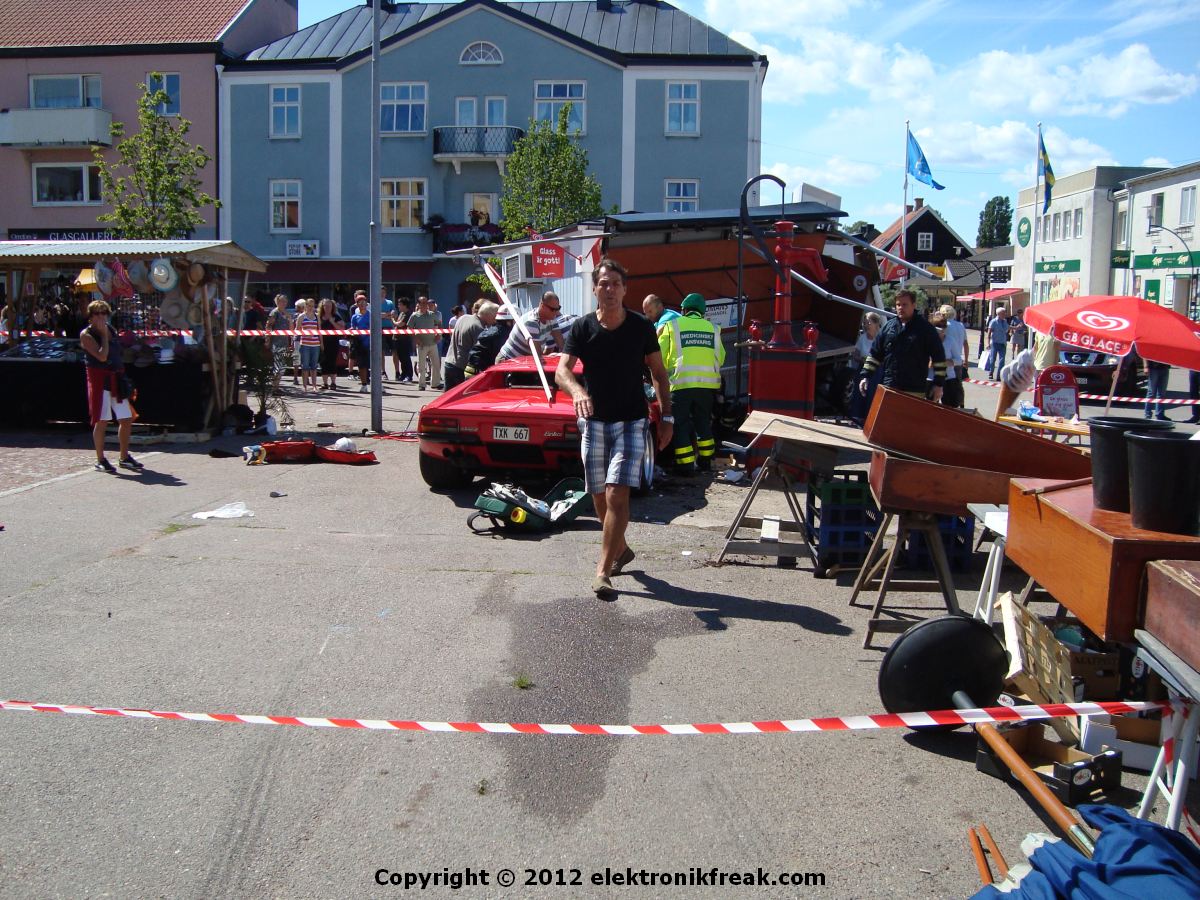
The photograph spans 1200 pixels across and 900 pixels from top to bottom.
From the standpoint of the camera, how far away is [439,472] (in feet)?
30.9

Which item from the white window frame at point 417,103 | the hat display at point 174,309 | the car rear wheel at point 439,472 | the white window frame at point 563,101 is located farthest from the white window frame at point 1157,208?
the car rear wheel at point 439,472

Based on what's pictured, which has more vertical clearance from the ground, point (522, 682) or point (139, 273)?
point (139, 273)

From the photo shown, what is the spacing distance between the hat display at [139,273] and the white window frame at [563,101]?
26.1 m

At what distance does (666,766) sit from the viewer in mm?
3973

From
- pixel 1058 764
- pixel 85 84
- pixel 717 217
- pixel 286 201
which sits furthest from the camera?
→ pixel 85 84

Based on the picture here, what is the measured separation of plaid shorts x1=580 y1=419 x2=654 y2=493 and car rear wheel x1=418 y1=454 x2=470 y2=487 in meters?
3.06

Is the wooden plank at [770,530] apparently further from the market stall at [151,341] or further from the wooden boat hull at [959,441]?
the market stall at [151,341]

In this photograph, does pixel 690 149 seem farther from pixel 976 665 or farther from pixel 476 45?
pixel 976 665

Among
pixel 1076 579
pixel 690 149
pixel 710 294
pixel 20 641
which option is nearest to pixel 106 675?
pixel 20 641

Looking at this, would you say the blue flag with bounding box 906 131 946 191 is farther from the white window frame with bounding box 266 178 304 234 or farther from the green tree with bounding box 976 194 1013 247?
the green tree with bounding box 976 194 1013 247

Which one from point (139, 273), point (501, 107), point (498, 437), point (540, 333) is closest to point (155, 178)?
point (501, 107)

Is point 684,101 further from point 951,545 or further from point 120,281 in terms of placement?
point 951,545

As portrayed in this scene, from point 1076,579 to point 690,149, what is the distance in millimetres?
35559

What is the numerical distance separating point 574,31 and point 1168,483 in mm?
39269
